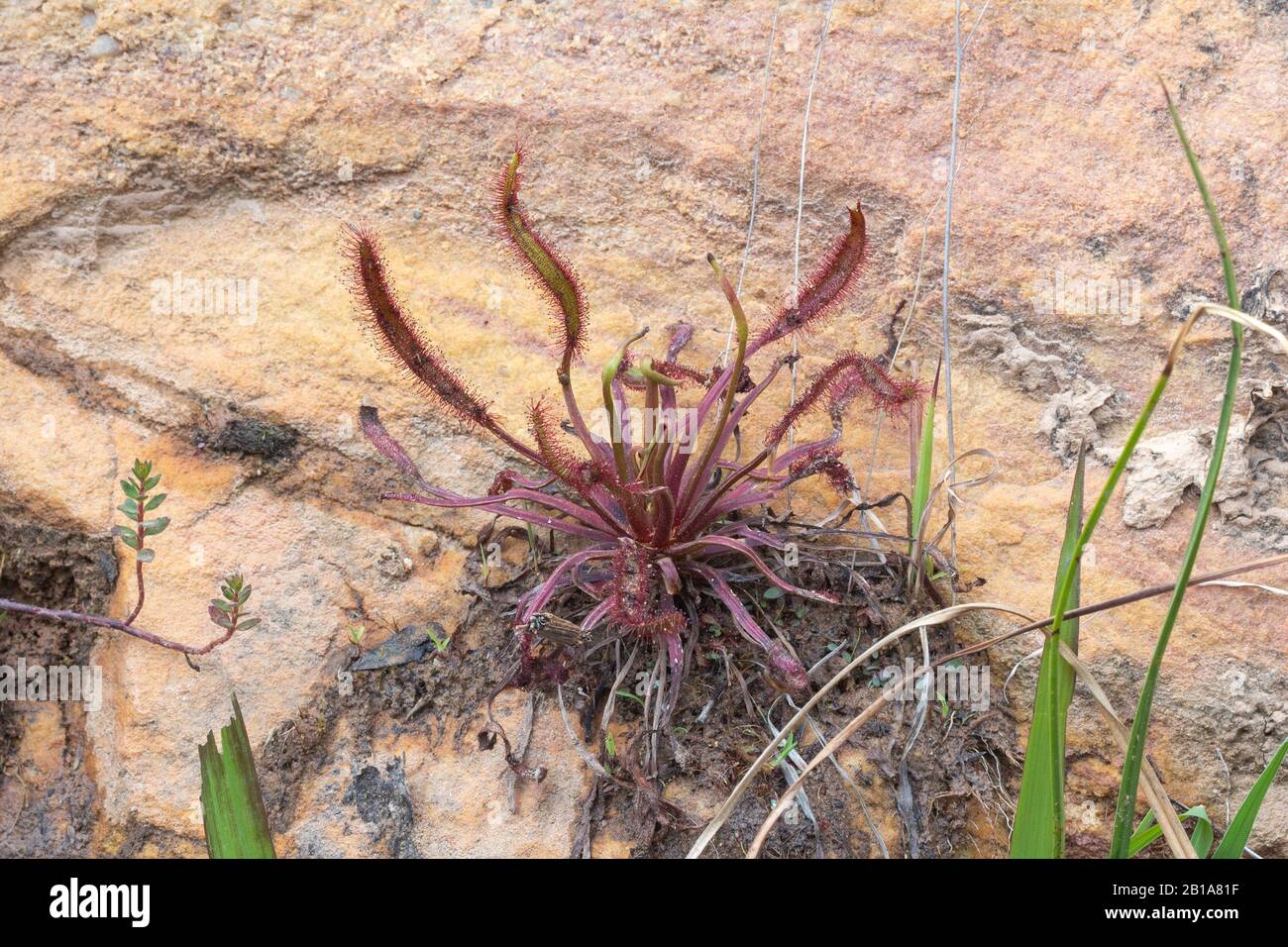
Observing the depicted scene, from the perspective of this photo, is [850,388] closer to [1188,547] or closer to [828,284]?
[828,284]

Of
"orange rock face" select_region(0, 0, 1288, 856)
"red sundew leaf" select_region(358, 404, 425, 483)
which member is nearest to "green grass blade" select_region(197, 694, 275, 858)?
"orange rock face" select_region(0, 0, 1288, 856)

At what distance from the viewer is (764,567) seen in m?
2.22

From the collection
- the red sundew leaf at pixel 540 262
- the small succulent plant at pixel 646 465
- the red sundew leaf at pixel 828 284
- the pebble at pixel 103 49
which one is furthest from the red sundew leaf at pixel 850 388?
the pebble at pixel 103 49

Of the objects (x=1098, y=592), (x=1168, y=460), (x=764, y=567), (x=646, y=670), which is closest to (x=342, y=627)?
(x=646, y=670)

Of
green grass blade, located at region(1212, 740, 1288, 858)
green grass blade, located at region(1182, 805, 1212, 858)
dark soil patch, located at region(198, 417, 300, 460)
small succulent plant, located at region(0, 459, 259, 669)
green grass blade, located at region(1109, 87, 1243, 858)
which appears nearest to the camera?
green grass blade, located at region(1109, 87, 1243, 858)

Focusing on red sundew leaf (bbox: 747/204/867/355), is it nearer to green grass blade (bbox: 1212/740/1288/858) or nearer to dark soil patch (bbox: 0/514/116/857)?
green grass blade (bbox: 1212/740/1288/858)

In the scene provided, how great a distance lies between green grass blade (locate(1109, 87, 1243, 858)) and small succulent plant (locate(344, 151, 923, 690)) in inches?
25.5

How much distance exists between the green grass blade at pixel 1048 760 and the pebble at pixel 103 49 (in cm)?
259

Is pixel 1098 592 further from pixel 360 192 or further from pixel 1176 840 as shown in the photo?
pixel 360 192

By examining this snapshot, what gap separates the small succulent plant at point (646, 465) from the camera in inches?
83.4

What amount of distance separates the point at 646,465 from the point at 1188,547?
105 centimetres

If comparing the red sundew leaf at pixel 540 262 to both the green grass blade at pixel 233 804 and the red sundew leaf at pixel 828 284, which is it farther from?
the green grass blade at pixel 233 804

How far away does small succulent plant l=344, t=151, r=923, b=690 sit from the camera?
2.12 m

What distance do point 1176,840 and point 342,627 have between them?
1.67m
